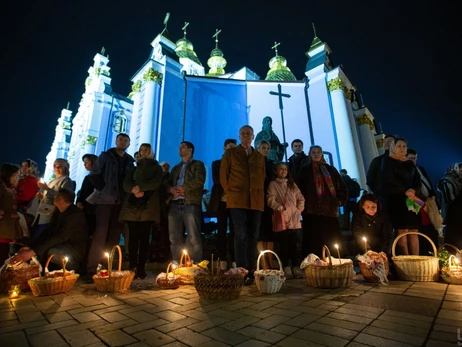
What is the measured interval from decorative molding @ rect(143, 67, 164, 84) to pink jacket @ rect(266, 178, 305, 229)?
913cm

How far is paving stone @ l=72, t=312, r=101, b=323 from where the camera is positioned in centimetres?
188

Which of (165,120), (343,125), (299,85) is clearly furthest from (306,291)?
(299,85)

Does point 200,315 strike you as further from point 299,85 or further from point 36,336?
point 299,85

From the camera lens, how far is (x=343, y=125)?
12289 mm

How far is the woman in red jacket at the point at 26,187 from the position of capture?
4316mm

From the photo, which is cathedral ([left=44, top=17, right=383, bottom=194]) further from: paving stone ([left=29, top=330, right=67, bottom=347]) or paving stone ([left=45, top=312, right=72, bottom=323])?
paving stone ([left=29, top=330, right=67, bottom=347])

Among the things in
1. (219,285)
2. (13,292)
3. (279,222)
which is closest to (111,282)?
(13,292)

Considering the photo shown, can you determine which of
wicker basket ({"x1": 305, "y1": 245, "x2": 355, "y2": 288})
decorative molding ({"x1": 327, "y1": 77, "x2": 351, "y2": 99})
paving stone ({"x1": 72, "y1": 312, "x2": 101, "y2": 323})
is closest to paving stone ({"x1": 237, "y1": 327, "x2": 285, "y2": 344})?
paving stone ({"x1": 72, "y1": 312, "x2": 101, "y2": 323})

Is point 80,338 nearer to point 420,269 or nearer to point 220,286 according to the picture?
point 220,286

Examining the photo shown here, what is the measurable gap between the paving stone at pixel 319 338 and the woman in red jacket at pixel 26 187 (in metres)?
4.88

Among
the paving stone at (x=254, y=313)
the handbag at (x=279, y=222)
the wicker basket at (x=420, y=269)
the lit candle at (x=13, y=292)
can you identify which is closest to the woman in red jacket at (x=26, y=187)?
the lit candle at (x=13, y=292)

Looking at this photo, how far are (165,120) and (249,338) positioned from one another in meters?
10.2

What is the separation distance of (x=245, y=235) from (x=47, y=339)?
2.22 metres

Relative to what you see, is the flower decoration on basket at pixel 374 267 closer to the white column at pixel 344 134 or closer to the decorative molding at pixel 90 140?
the white column at pixel 344 134
